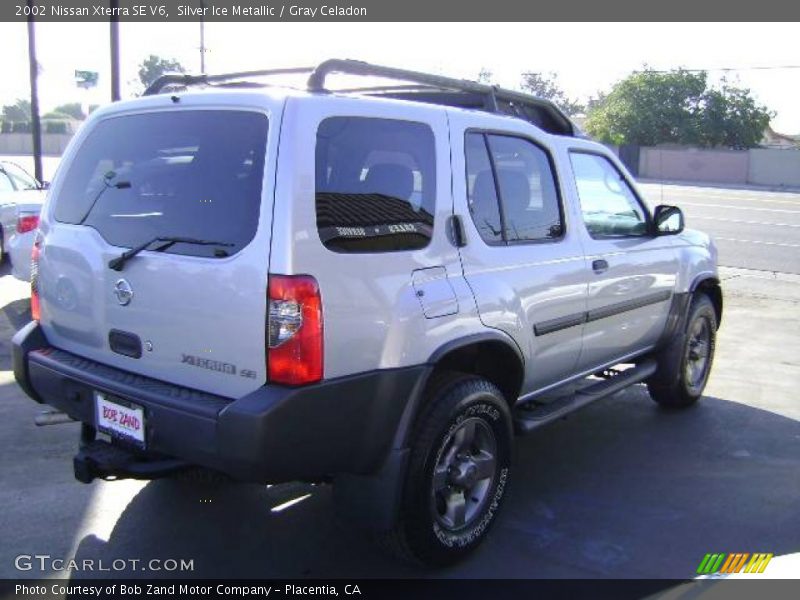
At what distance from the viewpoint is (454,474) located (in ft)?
11.7

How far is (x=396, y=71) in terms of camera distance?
358 centimetres

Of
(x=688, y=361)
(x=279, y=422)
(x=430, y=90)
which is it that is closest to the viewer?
(x=279, y=422)

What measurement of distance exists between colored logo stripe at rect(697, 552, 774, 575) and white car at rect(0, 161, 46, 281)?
22.6 ft

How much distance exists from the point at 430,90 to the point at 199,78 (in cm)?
121

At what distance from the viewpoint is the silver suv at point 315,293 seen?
288 cm

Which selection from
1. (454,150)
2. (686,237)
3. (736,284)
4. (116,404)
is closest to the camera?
(116,404)

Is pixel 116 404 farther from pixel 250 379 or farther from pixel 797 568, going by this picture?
pixel 797 568

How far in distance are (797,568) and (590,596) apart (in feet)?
2.91

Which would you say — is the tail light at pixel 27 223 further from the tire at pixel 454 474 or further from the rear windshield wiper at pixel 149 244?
the tire at pixel 454 474

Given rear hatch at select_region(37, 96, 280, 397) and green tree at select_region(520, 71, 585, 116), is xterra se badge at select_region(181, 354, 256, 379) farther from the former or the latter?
green tree at select_region(520, 71, 585, 116)

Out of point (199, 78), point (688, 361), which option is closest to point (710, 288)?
point (688, 361)

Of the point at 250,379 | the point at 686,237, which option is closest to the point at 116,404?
the point at 250,379

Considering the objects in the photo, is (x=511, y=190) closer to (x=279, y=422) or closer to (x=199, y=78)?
(x=199, y=78)

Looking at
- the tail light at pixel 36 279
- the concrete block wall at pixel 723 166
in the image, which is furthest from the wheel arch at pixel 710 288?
the concrete block wall at pixel 723 166
